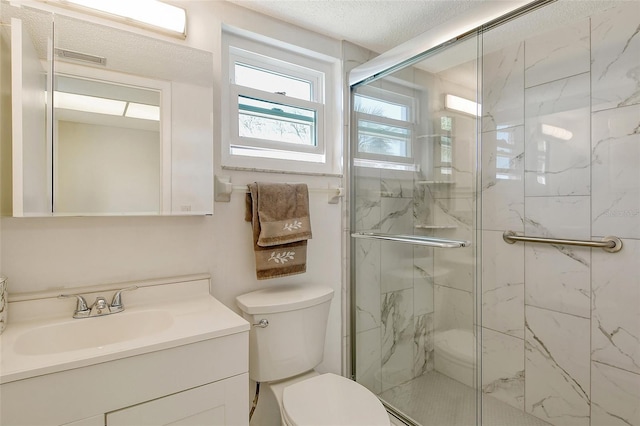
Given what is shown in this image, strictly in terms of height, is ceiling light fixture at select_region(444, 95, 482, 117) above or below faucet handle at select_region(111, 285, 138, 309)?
above

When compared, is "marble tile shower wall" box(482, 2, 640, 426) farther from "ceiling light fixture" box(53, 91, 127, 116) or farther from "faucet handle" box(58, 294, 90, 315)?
"faucet handle" box(58, 294, 90, 315)

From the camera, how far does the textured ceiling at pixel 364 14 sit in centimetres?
151

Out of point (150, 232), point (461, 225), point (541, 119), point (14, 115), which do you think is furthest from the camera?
point (541, 119)

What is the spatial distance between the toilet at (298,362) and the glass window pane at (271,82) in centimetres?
106

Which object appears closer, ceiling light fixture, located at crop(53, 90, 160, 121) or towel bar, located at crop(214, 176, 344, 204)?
ceiling light fixture, located at crop(53, 90, 160, 121)

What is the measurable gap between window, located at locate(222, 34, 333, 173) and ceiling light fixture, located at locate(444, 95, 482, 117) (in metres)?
0.67

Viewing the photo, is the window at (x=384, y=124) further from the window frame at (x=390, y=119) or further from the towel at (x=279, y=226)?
the towel at (x=279, y=226)

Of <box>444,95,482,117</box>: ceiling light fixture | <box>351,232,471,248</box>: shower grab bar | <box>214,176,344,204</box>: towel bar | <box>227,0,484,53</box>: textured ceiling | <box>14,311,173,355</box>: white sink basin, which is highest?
<box>227,0,484,53</box>: textured ceiling

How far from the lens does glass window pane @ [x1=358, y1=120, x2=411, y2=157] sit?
1.70 m

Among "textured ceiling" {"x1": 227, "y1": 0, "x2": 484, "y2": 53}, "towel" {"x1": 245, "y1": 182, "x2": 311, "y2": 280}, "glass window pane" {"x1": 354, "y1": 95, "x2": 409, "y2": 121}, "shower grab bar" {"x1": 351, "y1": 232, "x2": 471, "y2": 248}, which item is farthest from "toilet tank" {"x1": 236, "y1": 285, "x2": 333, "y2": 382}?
"textured ceiling" {"x1": 227, "y1": 0, "x2": 484, "y2": 53}

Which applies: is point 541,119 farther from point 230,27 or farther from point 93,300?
point 93,300

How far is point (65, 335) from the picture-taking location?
1072 millimetres

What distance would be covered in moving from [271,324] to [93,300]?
664 millimetres

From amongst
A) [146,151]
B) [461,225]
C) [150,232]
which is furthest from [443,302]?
[146,151]
